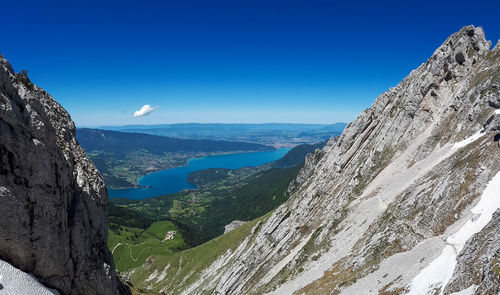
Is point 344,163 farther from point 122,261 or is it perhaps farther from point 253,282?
point 122,261

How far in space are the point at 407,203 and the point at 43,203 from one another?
159 feet

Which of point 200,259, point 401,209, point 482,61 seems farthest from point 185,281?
point 482,61

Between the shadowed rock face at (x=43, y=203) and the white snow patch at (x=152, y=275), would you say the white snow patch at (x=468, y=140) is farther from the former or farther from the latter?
the white snow patch at (x=152, y=275)

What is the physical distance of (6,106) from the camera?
1930 cm

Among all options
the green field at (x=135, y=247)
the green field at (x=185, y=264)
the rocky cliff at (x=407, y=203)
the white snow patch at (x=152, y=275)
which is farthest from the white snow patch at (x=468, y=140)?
the green field at (x=135, y=247)

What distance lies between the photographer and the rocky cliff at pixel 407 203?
3306 cm

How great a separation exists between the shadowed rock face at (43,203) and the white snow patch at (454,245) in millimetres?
32176

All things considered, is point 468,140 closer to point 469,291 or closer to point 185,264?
point 469,291

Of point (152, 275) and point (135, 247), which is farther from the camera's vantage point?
point (135, 247)

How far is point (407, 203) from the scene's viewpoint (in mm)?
46688

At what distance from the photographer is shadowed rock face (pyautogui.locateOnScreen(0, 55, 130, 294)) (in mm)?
19562

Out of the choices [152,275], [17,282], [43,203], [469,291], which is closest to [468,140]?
[469,291]

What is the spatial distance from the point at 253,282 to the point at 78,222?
55.0 metres

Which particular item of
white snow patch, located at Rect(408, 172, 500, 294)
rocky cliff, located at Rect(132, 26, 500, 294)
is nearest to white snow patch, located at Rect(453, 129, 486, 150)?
rocky cliff, located at Rect(132, 26, 500, 294)
